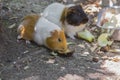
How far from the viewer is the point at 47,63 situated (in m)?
3.29

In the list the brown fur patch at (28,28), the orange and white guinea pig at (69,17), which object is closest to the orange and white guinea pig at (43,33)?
the brown fur patch at (28,28)

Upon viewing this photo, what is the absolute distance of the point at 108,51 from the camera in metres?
3.65

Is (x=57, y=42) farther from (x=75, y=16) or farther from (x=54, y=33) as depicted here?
(x=75, y=16)

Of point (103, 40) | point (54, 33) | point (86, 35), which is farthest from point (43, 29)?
point (103, 40)

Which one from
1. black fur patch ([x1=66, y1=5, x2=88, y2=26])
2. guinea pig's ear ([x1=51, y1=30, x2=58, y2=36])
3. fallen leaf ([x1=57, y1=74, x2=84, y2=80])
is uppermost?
black fur patch ([x1=66, y1=5, x2=88, y2=26])

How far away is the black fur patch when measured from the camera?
382cm

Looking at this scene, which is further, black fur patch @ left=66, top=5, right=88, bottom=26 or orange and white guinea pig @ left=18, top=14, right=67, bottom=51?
black fur patch @ left=66, top=5, right=88, bottom=26

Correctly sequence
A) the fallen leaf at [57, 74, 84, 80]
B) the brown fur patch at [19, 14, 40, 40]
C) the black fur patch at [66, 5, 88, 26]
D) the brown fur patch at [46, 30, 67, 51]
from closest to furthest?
the fallen leaf at [57, 74, 84, 80] → the brown fur patch at [46, 30, 67, 51] → the brown fur patch at [19, 14, 40, 40] → the black fur patch at [66, 5, 88, 26]

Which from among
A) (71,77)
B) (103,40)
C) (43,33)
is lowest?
(71,77)

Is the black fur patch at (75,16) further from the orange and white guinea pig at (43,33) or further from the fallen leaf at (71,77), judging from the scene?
the fallen leaf at (71,77)

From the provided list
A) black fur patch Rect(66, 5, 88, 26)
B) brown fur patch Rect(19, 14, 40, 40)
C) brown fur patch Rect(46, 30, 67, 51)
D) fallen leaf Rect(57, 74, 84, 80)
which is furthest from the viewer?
black fur patch Rect(66, 5, 88, 26)

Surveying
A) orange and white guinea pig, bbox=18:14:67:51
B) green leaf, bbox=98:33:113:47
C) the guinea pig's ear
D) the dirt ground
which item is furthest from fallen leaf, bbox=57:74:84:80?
green leaf, bbox=98:33:113:47

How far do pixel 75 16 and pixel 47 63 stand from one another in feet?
2.59

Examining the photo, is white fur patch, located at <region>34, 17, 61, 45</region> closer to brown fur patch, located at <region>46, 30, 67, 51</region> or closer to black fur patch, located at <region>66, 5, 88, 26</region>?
brown fur patch, located at <region>46, 30, 67, 51</region>
